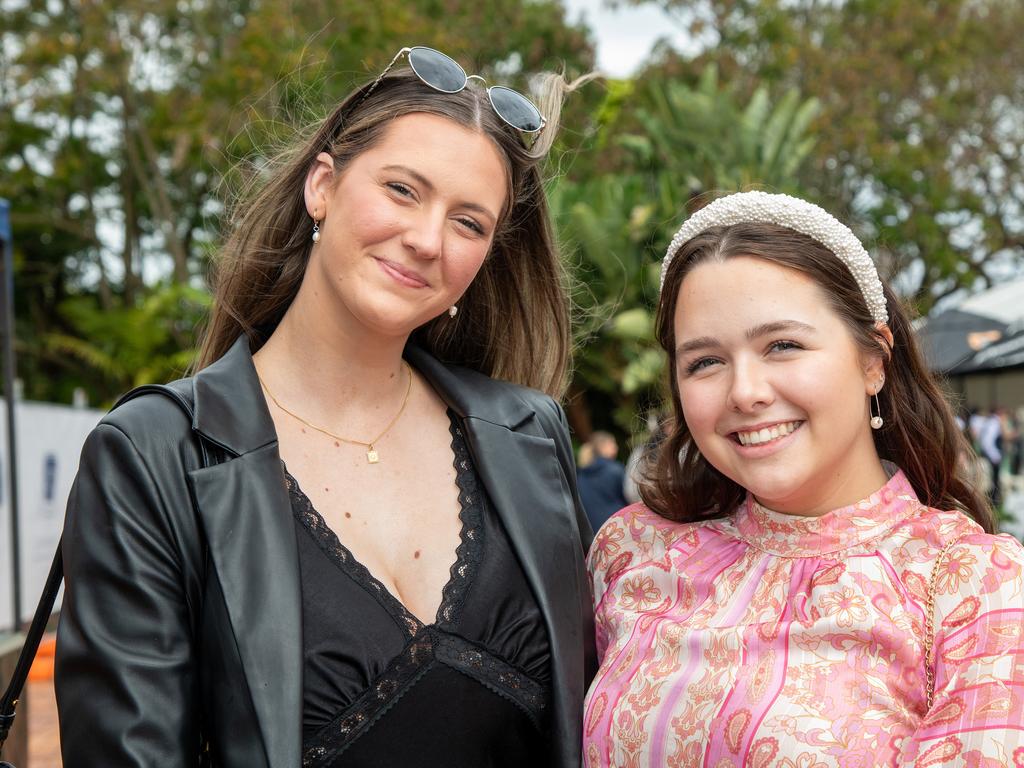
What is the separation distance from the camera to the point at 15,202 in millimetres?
21562

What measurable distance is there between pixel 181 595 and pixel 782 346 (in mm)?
1170

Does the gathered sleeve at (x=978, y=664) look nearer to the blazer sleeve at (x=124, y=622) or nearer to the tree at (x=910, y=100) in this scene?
the blazer sleeve at (x=124, y=622)

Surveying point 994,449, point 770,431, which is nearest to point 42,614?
point 770,431

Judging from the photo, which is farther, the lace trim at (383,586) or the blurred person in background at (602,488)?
the blurred person in background at (602,488)

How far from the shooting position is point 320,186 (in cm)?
240

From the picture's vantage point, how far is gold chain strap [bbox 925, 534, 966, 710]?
187 centimetres

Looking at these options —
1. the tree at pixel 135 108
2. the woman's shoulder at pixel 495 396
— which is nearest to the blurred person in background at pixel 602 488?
the woman's shoulder at pixel 495 396

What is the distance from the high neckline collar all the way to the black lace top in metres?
0.51

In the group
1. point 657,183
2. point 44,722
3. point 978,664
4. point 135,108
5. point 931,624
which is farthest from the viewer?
point 135,108

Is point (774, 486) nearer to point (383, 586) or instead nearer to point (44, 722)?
point (383, 586)

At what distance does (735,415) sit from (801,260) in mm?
323

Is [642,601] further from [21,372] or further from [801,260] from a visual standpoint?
[21,372]

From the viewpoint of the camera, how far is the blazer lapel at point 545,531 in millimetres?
2248

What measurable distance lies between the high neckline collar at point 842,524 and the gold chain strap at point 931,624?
16 centimetres
